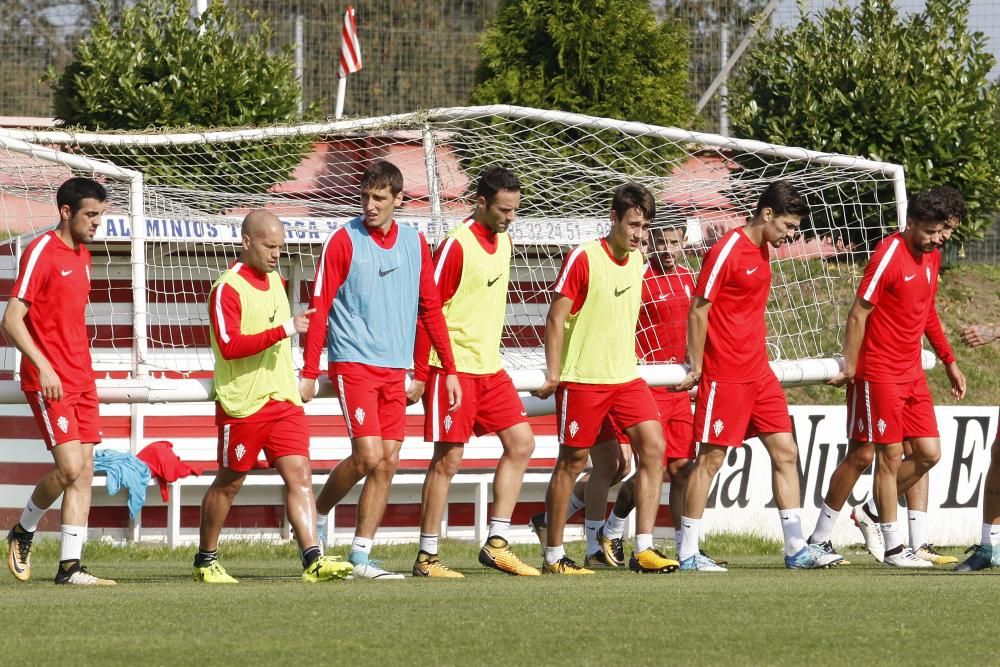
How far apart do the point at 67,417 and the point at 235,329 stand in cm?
92

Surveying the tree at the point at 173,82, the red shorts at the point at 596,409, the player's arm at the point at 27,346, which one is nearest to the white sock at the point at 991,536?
the red shorts at the point at 596,409

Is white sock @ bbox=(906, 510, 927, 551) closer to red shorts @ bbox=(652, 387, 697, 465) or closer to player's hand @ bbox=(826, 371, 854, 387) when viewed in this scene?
player's hand @ bbox=(826, 371, 854, 387)

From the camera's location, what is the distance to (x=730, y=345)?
347 inches

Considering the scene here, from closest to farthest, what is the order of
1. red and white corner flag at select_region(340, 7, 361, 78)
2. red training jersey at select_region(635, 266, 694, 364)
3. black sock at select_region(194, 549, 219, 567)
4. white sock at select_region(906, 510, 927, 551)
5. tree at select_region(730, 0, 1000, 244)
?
black sock at select_region(194, 549, 219, 567)
white sock at select_region(906, 510, 927, 551)
red training jersey at select_region(635, 266, 694, 364)
tree at select_region(730, 0, 1000, 244)
red and white corner flag at select_region(340, 7, 361, 78)

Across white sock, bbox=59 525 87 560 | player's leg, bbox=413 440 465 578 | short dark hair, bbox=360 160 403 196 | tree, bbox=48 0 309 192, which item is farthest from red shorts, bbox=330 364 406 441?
tree, bbox=48 0 309 192

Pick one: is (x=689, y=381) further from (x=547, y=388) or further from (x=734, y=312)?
(x=547, y=388)

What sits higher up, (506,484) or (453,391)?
(453,391)

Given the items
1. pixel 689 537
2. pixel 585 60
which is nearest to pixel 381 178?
pixel 689 537

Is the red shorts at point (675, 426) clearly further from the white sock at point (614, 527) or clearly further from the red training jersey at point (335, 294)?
the red training jersey at point (335, 294)

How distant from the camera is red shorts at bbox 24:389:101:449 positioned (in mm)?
7824

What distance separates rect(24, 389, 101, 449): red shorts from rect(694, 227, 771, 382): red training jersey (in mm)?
3270

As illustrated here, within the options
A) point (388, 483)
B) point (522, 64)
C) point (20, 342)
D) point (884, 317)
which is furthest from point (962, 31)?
point (20, 342)

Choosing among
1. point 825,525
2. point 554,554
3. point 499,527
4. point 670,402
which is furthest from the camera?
point 670,402

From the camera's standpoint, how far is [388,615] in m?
6.12
